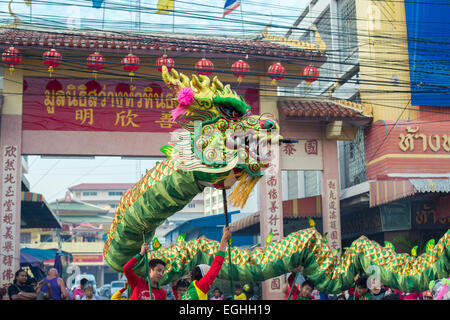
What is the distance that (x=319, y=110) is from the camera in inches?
509

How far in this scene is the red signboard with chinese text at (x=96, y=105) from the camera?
12.5 meters

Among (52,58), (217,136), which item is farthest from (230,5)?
(217,136)

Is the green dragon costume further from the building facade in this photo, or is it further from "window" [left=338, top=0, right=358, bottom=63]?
"window" [left=338, top=0, right=358, bottom=63]

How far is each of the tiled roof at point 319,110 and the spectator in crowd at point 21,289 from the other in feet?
24.2

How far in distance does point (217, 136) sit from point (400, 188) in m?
7.91

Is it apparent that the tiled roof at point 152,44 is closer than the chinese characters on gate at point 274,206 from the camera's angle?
Yes

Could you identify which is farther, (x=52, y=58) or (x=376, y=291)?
(x=52, y=58)

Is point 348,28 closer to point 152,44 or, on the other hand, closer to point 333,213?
point 333,213

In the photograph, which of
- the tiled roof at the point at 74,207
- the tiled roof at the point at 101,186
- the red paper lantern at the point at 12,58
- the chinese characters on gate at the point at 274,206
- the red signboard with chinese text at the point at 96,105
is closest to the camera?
the red paper lantern at the point at 12,58

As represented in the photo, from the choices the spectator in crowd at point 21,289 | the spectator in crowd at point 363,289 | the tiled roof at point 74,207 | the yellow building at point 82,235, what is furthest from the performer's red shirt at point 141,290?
the tiled roof at point 74,207

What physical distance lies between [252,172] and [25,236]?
40.2 metres

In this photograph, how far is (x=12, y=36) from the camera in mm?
11805

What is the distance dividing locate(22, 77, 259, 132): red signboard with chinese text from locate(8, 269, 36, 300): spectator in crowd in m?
5.99

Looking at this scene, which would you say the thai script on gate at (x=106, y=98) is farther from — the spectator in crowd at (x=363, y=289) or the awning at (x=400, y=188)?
the spectator in crowd at (x=363, y=289)
